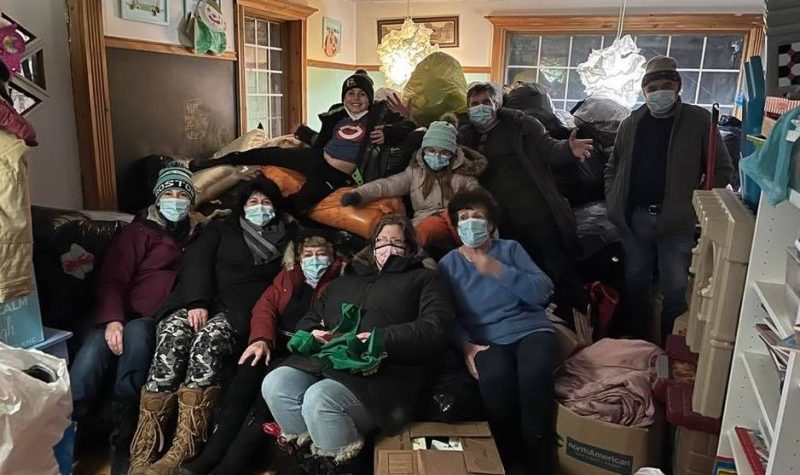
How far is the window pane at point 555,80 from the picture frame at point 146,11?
3878 millimetres

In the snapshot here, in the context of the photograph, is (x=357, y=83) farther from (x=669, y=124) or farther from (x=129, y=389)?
(x=129, y=389)

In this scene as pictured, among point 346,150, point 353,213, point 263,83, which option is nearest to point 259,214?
point 353,213

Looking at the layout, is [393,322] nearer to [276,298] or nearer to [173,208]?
[276,298]

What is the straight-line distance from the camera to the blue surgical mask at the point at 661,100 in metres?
2.65

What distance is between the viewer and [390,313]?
223cm

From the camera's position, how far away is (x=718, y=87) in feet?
19.3

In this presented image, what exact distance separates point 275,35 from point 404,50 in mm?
1032

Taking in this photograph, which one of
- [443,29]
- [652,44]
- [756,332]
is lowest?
[756,332]

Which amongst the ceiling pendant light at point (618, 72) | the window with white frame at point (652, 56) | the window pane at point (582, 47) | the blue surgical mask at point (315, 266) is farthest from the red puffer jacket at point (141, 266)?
the window pane at point (582, 47)

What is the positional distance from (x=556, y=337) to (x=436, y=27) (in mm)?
4589

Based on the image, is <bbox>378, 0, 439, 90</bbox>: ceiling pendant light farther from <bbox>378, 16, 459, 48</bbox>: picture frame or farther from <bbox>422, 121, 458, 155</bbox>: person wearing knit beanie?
<bbox>422, 121, 458, 155</bbox>: person wearing knit beanie

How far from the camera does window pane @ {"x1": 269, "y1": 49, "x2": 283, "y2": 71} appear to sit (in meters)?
5.00

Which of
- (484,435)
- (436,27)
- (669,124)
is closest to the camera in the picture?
(484,435)

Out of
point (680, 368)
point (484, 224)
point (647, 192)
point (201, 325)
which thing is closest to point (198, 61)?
point (201, 325)
